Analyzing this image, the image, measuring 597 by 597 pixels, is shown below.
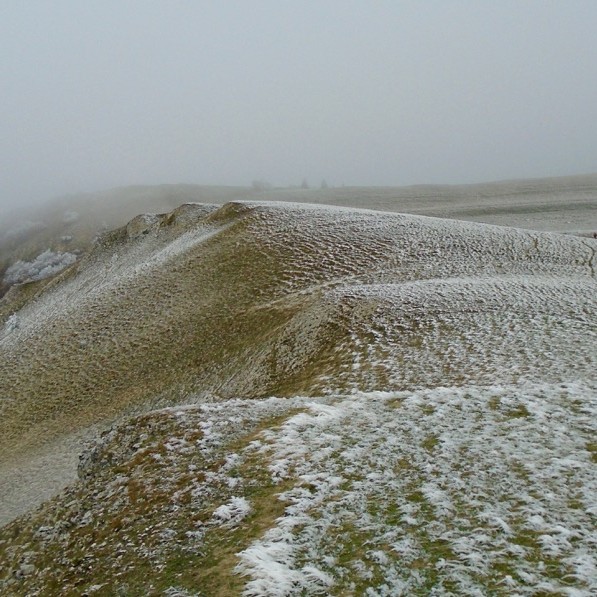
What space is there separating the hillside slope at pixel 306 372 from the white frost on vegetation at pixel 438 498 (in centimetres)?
6

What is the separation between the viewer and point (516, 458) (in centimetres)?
982

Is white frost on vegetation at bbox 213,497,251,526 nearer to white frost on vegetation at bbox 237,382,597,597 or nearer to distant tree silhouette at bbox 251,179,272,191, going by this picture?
white frost on vegetation at bbox 237,382,597,597

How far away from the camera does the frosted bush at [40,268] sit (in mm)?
104000

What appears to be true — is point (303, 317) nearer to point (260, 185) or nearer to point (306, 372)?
point (306, 372)

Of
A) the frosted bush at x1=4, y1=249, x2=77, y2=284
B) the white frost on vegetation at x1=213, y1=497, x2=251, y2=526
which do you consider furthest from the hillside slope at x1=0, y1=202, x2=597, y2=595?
the frosted bush at x1=4, y1=249, x2=77, y2=284

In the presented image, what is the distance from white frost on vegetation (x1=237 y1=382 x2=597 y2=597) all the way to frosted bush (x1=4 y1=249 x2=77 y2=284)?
103m

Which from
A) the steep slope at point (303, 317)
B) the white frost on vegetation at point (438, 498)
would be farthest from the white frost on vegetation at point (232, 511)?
the steep slope at point (303, 317)

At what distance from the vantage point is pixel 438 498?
8.76 meters

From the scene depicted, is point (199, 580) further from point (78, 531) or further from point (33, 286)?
point (33, 286)

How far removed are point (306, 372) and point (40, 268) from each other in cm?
10499

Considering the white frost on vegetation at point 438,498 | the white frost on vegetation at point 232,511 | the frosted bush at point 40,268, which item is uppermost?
the white frost on vegetation at point 438,498

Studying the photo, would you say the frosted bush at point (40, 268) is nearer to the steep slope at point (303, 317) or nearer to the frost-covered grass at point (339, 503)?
the steep slope at point (303, 317)

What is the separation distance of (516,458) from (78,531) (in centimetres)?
872

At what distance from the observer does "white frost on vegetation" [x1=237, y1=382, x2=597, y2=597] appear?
23.3 feet
